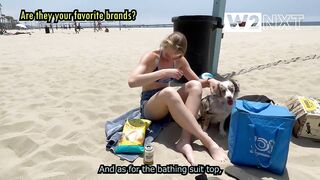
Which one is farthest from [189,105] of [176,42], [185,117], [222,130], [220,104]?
[176,42]

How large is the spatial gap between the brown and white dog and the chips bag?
57cm

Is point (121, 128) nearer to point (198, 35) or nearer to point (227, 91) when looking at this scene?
point (227, 91)

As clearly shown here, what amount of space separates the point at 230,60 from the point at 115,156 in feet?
17.2

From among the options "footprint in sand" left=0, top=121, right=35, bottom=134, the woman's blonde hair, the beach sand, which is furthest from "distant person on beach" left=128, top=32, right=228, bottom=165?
"footprint in sand" left=0, top=121, right=35, bottom=134

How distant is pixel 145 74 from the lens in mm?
2717

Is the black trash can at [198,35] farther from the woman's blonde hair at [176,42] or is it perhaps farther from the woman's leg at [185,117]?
the woman's leg at [185,117]

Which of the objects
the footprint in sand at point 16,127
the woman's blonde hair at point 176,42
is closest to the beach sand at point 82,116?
the footprint in sand at point 16,127

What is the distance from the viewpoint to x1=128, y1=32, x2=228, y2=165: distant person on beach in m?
2.58

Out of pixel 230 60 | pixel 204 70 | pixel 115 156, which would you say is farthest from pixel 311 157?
pixel 230 60

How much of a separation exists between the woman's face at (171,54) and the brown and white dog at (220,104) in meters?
0.47

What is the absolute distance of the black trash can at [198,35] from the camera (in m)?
4.64

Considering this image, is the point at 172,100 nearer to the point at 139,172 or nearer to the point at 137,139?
the point at 137,139

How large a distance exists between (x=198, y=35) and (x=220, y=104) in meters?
2.07

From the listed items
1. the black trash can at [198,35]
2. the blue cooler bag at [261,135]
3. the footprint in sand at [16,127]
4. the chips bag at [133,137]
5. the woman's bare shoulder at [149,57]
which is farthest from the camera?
the black trash can at [198,35]
